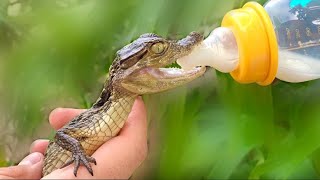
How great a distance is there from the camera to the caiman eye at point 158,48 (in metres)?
0.90

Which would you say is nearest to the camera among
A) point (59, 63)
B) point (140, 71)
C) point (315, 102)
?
point (140, 71)

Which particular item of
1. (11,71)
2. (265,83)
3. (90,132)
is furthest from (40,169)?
(265,83)

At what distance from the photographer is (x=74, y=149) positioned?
907mm

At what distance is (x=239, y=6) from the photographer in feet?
3.46

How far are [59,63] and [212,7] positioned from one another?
0.26 m

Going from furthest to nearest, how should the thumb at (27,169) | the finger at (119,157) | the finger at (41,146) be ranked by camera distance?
the finger at (41,146) < the thumb at (27,169) < the finger at (119,157)

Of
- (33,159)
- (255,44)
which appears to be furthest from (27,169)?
(255,44)

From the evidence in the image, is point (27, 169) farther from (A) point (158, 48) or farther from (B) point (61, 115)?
(A) point (158, 48)

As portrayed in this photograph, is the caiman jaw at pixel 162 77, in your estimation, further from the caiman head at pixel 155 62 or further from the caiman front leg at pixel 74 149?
the caiman front leg at pixel 74 149

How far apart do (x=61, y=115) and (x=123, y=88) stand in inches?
6.5

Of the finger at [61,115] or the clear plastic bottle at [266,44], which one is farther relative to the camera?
the finger at [61,115]

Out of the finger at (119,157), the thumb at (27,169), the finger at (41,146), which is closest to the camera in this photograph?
the finger at (119,157)

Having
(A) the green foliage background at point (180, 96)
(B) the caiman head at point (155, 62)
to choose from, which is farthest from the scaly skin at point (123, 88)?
(A) the green foliage background at point (180, 96)

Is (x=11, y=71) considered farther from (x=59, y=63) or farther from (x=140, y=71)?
(x=140, y=71)
